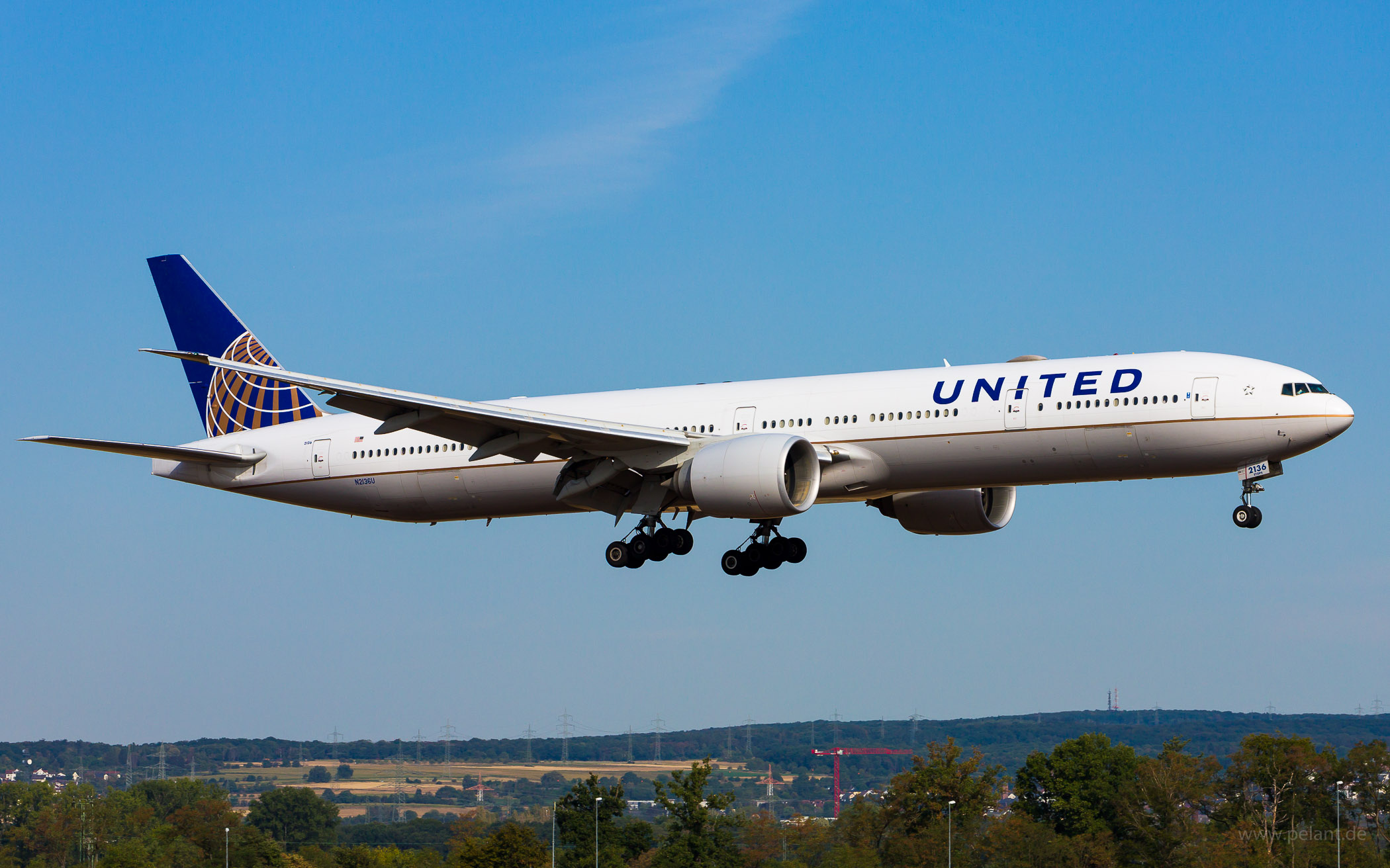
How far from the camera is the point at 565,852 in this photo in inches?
4296

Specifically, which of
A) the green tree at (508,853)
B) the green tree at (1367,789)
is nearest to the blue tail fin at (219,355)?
the green tree at (508,853)

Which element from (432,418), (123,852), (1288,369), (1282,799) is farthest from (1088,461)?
(123,852)

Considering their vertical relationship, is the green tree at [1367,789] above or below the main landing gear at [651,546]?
below

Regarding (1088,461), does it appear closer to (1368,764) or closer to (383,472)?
(383,472)

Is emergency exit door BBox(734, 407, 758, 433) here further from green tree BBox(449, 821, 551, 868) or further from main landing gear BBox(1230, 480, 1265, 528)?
green tree BBox(449, 821, 551, 868)

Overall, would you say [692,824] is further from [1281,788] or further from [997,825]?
[1281,788]

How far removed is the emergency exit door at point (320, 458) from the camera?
150 ft

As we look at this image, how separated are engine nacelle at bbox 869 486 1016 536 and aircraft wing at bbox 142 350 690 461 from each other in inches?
316

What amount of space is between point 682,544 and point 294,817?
121 meters

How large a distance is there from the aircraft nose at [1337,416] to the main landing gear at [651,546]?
16.1 m

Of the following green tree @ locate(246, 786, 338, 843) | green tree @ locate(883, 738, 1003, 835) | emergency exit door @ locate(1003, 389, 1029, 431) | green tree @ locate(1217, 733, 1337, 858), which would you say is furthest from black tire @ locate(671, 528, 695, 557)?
green tree @ locate(246, 786, 338, 843)

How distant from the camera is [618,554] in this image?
4166cm

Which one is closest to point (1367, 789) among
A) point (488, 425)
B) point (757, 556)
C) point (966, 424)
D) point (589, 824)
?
point (589, 824)

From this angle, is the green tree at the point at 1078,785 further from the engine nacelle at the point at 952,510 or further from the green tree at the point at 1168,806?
the engine nacelle at the point at 952,510
